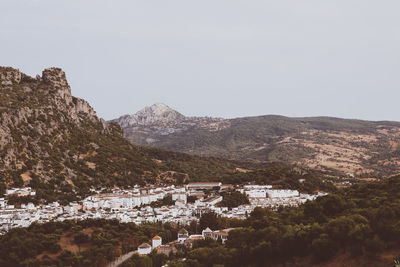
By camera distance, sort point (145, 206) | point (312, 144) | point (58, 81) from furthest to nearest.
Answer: point (312, 144)
point (58, 81)
point (145, 206)

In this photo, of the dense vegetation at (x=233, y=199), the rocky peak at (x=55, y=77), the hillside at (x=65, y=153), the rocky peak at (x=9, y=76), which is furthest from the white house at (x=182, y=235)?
the rocky peak at (x=55, y=77)

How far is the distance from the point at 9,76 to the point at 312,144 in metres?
107

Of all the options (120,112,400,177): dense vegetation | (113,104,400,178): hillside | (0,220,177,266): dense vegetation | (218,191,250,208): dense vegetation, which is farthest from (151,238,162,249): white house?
(120,112,400,177): dense vegetation

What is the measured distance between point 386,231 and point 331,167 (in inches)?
3882

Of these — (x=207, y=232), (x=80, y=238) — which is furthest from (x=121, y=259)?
(x=207, y=232)

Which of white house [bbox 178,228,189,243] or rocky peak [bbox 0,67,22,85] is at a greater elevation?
rocky peak [bbox 0,67,22,85]

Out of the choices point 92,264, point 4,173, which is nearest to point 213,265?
point 92,264

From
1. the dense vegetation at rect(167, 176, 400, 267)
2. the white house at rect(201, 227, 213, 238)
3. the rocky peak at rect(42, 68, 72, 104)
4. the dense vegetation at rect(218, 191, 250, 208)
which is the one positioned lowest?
the dense vegetation at rect(218, 191, 250, 208)

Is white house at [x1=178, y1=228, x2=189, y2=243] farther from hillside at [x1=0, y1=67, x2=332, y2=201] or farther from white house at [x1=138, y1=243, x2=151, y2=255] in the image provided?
hillside at [x1=0, y1=67, x2=332, y2=201]

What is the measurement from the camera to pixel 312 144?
15012 centimetres

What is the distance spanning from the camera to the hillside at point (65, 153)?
5881cm

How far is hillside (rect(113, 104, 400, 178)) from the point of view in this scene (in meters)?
120

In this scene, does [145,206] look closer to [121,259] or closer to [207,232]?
[207,232]

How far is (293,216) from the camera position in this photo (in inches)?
1252
